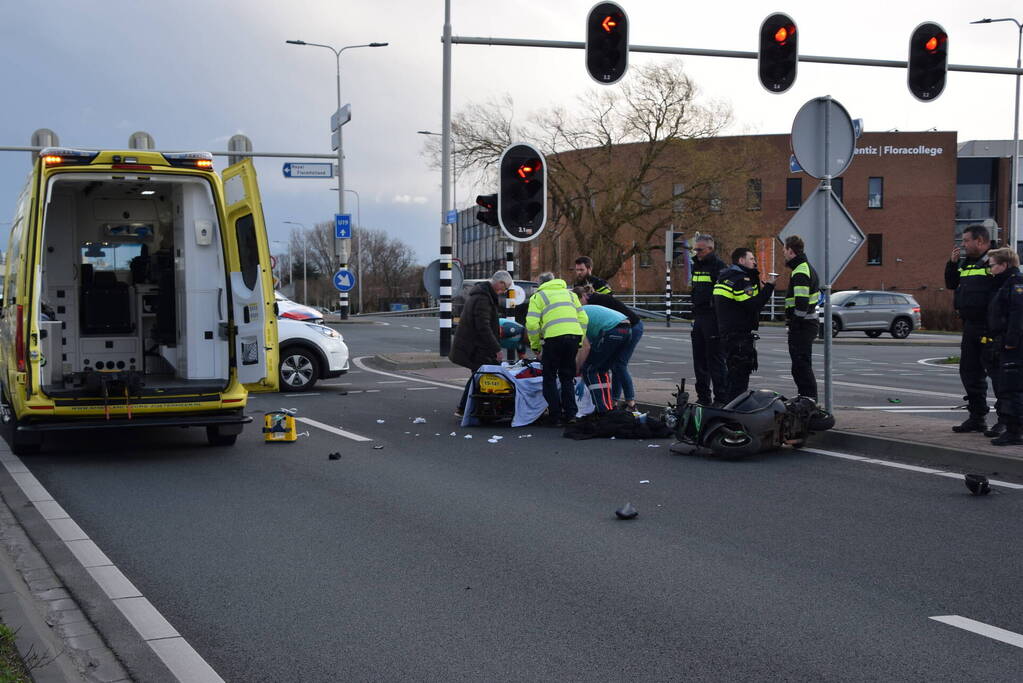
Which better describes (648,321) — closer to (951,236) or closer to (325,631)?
(951,236)

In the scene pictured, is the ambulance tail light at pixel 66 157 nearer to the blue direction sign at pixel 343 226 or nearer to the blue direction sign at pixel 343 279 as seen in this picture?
the blue direction sign at pixel 343 279

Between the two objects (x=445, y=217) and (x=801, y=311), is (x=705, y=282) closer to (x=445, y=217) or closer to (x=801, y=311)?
(x=801, y=311)

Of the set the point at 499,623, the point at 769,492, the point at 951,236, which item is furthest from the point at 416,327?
the point at 951,236

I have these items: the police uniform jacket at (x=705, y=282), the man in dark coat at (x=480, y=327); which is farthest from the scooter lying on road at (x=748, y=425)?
the man in dark coat at (x=480, y=327)

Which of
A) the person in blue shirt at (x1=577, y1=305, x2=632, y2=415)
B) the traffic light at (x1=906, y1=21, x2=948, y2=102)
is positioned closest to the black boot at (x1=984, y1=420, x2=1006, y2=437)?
the person in blue shirt at (x1=577, y1=305, x2=632, y2=415)

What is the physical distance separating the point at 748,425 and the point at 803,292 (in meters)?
1.83

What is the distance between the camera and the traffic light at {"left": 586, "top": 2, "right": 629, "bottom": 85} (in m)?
15.4

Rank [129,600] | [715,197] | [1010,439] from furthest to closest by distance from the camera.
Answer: [715,197] → [1010,439] → [129,600]

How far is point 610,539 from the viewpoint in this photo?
6469 millimetres

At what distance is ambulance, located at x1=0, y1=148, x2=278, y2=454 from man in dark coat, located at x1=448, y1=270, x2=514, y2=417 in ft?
10.5

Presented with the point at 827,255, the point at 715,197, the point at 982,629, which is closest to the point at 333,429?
the point at 827,255

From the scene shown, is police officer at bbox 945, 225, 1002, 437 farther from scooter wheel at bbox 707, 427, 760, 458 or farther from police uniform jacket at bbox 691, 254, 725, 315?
police uniform jacket at bbox 691, 254, 725, 315

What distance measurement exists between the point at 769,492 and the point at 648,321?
134 feet

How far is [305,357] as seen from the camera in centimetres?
1633
